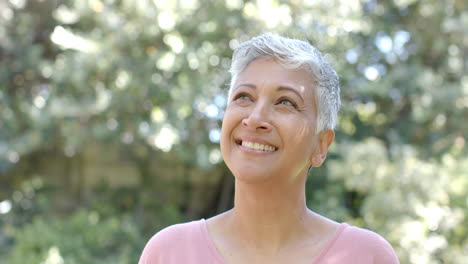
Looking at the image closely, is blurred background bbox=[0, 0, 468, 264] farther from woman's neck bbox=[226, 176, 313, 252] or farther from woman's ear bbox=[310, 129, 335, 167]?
woman's neck bbox=[226, 176, 313, 252]

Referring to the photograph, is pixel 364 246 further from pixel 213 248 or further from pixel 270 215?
pixel 213 248

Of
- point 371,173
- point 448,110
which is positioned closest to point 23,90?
point 371,173

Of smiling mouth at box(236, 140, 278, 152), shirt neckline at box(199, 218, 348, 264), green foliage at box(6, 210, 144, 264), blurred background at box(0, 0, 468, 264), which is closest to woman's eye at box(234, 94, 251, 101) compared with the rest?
smiling mouth at box(236, 140, 278, 152)

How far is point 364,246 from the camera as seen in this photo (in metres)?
1.69

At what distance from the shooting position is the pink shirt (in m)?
1.67

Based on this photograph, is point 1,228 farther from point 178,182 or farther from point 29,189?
point 178,182

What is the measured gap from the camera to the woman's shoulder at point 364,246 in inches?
66.1

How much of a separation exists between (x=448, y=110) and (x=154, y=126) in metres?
2.54

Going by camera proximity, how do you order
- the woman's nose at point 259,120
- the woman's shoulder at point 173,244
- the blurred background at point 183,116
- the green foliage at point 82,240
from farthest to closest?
the green foliage at point 82,240 → the blurred background at point 183,116 → the woman's shoulder at point 173,244 → the woman's nose at point 259,120

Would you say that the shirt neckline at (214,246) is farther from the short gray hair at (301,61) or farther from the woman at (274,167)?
the short gray hair at (301,61)

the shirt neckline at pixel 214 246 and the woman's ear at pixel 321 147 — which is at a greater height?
the woman's ear at pixel 321 147

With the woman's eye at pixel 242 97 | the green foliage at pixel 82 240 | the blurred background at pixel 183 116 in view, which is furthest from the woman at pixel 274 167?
the green foliage at pixel 82 240

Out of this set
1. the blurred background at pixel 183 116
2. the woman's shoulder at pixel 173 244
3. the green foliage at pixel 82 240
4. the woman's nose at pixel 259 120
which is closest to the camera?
the woman's nose at pixel 259 120

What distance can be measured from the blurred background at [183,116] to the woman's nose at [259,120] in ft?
9.16
